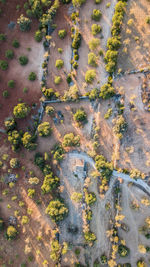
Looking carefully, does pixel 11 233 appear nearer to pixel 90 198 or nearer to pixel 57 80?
pixel 90 198

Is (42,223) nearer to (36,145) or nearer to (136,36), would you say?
(36,145)

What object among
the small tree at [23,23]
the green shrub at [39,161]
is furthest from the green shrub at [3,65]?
the green shrub at [39,161]

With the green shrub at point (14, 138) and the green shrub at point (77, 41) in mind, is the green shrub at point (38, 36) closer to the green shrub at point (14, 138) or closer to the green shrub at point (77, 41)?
the green shrub at point (77, 41)

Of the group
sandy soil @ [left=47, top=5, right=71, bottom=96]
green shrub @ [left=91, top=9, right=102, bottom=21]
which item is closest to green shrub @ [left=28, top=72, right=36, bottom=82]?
sandy soil @ [left=47, top=5, right=71, bottom=96]

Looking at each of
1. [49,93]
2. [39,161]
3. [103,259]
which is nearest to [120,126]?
[49,93]

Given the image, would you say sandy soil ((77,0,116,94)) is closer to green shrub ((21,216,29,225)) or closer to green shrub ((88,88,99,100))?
green shrub ((88,88,99,100))

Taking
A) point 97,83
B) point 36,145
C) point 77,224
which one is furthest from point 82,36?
point 77,224
